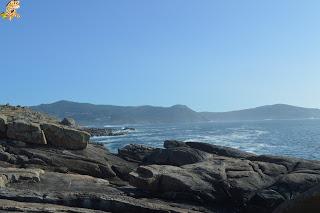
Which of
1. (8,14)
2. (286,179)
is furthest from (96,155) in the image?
(8,14)

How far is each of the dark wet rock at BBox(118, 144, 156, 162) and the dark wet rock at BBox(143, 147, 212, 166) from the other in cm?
284

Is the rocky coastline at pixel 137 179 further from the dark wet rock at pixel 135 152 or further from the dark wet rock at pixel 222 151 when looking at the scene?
the dark wet rock at pixel 135 152

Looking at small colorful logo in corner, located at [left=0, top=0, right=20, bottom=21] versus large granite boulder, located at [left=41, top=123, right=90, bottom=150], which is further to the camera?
large granite boulder, located at [left=41, top=123, right=90, bottom=150]

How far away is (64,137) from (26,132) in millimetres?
2352

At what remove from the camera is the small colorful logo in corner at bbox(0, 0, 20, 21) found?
10109 mm

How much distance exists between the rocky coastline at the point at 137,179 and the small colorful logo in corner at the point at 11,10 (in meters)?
9.00

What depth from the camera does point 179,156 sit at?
30.8m

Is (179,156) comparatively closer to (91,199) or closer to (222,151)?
(222,151)

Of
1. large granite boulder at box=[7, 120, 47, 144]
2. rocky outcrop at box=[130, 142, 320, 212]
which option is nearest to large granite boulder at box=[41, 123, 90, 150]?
large granite boulder at box=[7, 120, 47, 144]

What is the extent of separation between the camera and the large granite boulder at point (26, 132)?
106 ft

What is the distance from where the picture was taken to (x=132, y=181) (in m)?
24.7

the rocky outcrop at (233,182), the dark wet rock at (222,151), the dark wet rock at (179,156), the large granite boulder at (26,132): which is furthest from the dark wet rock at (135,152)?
the rocky outcrop at (233,182)

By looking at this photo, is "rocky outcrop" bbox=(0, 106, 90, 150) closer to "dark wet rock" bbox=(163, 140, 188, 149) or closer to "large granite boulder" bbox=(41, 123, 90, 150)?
"large granite boulder" bbox=(41, 123, 90, 150)

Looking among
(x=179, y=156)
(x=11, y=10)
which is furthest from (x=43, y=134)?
(x=11, y=10)
